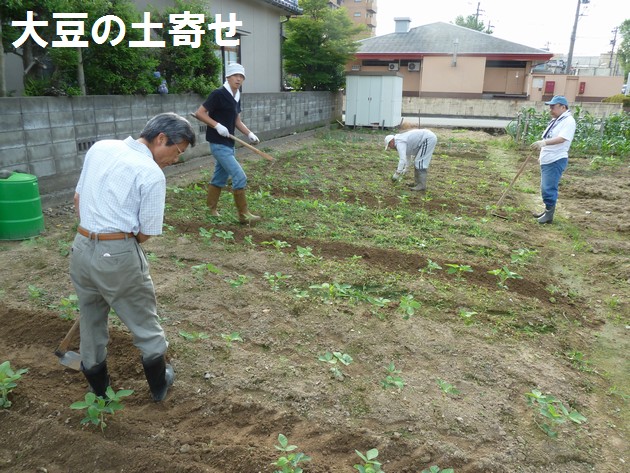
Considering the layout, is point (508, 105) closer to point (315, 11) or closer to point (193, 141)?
point (315, 11)

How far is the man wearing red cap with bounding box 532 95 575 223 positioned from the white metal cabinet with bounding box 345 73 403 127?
1120 centimetres

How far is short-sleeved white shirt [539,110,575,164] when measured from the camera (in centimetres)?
648

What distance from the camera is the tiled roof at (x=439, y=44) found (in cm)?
2952

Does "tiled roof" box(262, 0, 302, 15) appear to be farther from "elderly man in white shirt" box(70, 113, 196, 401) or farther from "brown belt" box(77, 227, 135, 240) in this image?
"brown belt" box(77, 227, 135, 240)

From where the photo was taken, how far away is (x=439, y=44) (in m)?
31.2

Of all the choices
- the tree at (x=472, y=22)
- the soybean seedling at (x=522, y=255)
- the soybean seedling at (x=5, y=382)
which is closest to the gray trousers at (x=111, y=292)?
the soybean seedling at (x=5, y=382)

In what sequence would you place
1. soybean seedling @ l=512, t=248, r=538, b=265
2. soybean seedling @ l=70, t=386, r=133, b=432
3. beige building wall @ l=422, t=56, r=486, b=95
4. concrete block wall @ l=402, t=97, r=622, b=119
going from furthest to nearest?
beige building wall @ l=422, t=56, r=486, b=95 → concrete block wall @ l=402, t=97, r=622, b=119 → soybean seedling @ l=512, t=248, r=538, b=265 → soybean seedling @ l=70, t=386, r=133, b=432

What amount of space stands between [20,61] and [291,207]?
14.5ft

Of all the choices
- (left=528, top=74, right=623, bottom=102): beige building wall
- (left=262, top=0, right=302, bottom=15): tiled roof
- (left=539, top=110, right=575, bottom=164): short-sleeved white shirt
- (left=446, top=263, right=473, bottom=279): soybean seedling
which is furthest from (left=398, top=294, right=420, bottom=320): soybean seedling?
(left=528, top=74, right=623, bottom=102): beige building wall

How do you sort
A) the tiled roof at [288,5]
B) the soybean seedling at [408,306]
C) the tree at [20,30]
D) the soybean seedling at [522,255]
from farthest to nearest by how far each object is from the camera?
the tiled roof at [288,5], the tree at [20,30], the soybean seedling at [522,255], the soybean seedling at [408,306]

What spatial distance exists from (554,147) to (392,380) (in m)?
5.06

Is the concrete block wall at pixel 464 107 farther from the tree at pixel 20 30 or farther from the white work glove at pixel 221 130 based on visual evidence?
the white work glove at pixel 221 130

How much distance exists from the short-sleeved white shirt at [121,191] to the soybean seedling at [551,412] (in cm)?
236

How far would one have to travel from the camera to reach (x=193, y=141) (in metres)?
2.53
